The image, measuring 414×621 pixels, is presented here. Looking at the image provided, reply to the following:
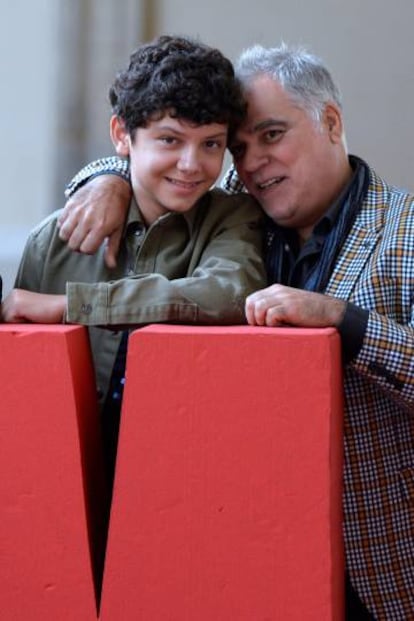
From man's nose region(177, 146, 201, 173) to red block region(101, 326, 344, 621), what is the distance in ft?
1.55

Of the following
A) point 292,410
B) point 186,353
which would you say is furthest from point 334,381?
point 186,353

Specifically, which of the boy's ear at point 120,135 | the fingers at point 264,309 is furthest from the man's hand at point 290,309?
the boy's ear at point 120,135

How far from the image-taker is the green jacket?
1.95 m

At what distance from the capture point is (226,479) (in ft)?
5.92

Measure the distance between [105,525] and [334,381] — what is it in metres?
0.51

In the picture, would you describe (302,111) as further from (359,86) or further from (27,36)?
(27,36)

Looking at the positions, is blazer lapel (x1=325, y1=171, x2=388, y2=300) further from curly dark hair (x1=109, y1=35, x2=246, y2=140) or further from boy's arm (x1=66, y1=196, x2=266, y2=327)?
curly dark hair (x1=109, y1=35, x2=246, y2=140)

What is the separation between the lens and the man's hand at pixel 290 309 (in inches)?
74.4

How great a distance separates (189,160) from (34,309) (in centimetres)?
43

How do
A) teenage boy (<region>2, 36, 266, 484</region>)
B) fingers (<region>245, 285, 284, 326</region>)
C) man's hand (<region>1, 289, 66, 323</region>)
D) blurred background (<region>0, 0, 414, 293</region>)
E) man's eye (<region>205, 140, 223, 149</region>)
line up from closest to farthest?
fingers (<region>245, 285, 284, 326</region>)
man's hand (<region>1, 289, 66, 323</region>)
teenage boy (<region>2, 36, 266, 484</region>)
man's eye (<region>205, 140, 223, 149</region>)
blurred background (<region>0, 0, 414, 293</region>)

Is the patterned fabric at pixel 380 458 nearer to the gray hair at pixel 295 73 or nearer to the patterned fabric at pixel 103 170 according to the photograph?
Result: the gray hair at pixel 295 73

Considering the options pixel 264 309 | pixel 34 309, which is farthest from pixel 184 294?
pixel 34 309

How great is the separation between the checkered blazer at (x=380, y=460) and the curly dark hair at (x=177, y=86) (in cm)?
42

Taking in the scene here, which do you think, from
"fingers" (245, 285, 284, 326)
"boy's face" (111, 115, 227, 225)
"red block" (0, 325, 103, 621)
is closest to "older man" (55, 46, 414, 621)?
"fingers" (245, 285, 284, 326)
